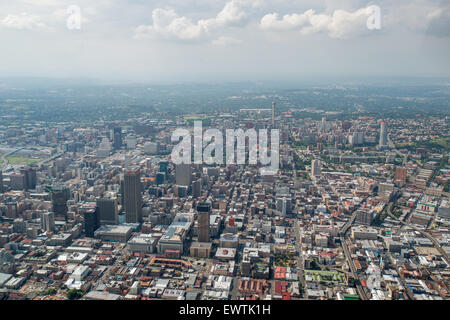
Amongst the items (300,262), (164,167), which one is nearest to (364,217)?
(300,262)

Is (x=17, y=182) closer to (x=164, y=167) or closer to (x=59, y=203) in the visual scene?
(x=59, y=203)

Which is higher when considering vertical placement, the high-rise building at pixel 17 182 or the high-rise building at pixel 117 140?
the high-rise building at pixel 117 140

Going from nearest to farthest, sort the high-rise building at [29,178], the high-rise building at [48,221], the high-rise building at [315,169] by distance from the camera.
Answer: the high-rise building at [48,221] → the high-rise building at [29,178] → the high-rise building at [315,169]

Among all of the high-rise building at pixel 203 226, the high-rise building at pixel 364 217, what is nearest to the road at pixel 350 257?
the high-rise building at pixel 364 217

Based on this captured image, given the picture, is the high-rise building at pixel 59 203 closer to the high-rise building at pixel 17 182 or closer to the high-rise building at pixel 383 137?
the high-rise building at pixel 17 182

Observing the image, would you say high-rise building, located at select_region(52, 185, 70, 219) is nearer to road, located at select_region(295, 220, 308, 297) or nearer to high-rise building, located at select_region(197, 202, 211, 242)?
high-rise building, located at select_region(197, 202, 211, 242)

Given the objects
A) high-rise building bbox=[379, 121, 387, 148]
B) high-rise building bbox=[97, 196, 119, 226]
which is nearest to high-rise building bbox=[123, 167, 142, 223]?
high-rise building bbox=[97, 196, 119, 226]
